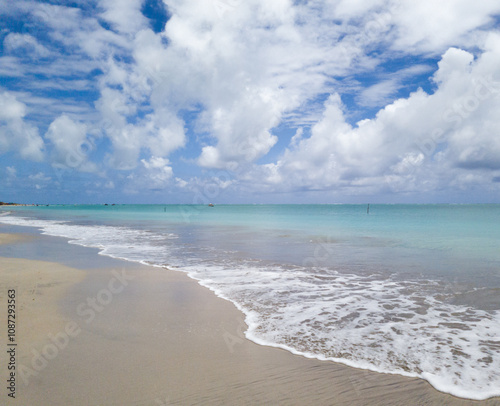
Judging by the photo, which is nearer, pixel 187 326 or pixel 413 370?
pixel 413 370

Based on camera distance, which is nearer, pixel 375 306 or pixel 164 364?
pixel 164 364

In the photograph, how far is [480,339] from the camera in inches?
248

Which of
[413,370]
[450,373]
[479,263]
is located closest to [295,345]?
[413,370]

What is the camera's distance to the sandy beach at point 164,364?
167 inches

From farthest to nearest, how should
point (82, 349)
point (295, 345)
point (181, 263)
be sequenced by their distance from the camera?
point (181, 263), point (295, 345), point (82, 349)

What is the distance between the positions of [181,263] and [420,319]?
33.0ft

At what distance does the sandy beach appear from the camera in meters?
4.24

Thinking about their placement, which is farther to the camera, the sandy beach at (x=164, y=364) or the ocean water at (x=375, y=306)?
the ocean water at (x=375, y=306)

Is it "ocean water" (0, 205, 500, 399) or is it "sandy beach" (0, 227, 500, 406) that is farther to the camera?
"ocean water" (0, 205, 500, 399)

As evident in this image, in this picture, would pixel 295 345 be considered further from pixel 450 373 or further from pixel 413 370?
pixel 450 373

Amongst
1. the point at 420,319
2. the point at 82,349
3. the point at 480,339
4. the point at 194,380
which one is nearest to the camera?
the point at 194,380

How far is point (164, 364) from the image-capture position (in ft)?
16.4

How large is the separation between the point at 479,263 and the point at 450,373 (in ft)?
42.0

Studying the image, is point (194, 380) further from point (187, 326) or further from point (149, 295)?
point (149, 295)
